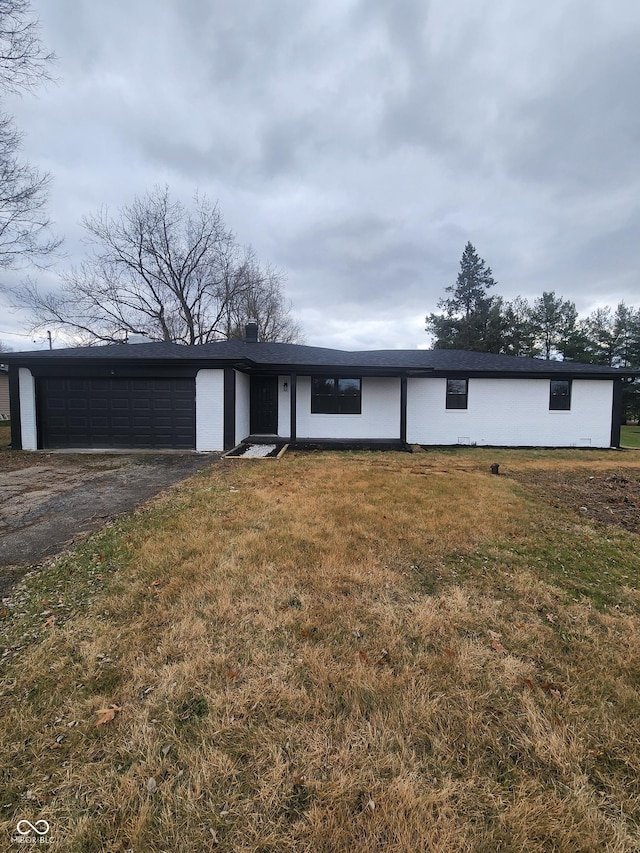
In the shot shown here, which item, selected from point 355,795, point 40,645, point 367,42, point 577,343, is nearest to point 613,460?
point 355,795

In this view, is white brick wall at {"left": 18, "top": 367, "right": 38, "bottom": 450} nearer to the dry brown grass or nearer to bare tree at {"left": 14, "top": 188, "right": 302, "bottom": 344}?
the dry brown grass

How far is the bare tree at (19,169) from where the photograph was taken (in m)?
9.78

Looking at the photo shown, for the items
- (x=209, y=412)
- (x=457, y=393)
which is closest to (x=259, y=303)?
(x=209, y=412)

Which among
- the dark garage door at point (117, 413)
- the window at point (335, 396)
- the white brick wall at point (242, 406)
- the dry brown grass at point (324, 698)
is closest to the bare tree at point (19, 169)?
the dark garage door at point (117, 413)

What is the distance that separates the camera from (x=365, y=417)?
12.1m

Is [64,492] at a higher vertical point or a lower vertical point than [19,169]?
lower

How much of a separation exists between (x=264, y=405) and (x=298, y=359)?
2057mm

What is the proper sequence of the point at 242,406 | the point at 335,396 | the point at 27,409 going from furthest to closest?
the point at 335,396 < the point at 242,406 < the point at 27,409

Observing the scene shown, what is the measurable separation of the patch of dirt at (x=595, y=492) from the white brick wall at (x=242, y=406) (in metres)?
7.47

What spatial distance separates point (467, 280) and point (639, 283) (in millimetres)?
11852

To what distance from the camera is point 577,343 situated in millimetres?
27797

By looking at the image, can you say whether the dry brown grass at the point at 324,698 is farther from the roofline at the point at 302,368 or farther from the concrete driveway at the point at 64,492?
the roofline at the point at 302,368

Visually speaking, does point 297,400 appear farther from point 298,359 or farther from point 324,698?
point 324,698

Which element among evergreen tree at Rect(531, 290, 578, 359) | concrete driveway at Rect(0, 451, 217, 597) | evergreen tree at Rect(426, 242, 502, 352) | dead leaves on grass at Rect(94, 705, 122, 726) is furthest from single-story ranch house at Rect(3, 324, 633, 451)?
evergreen tree at Rect(531, 290, 578, 359)
